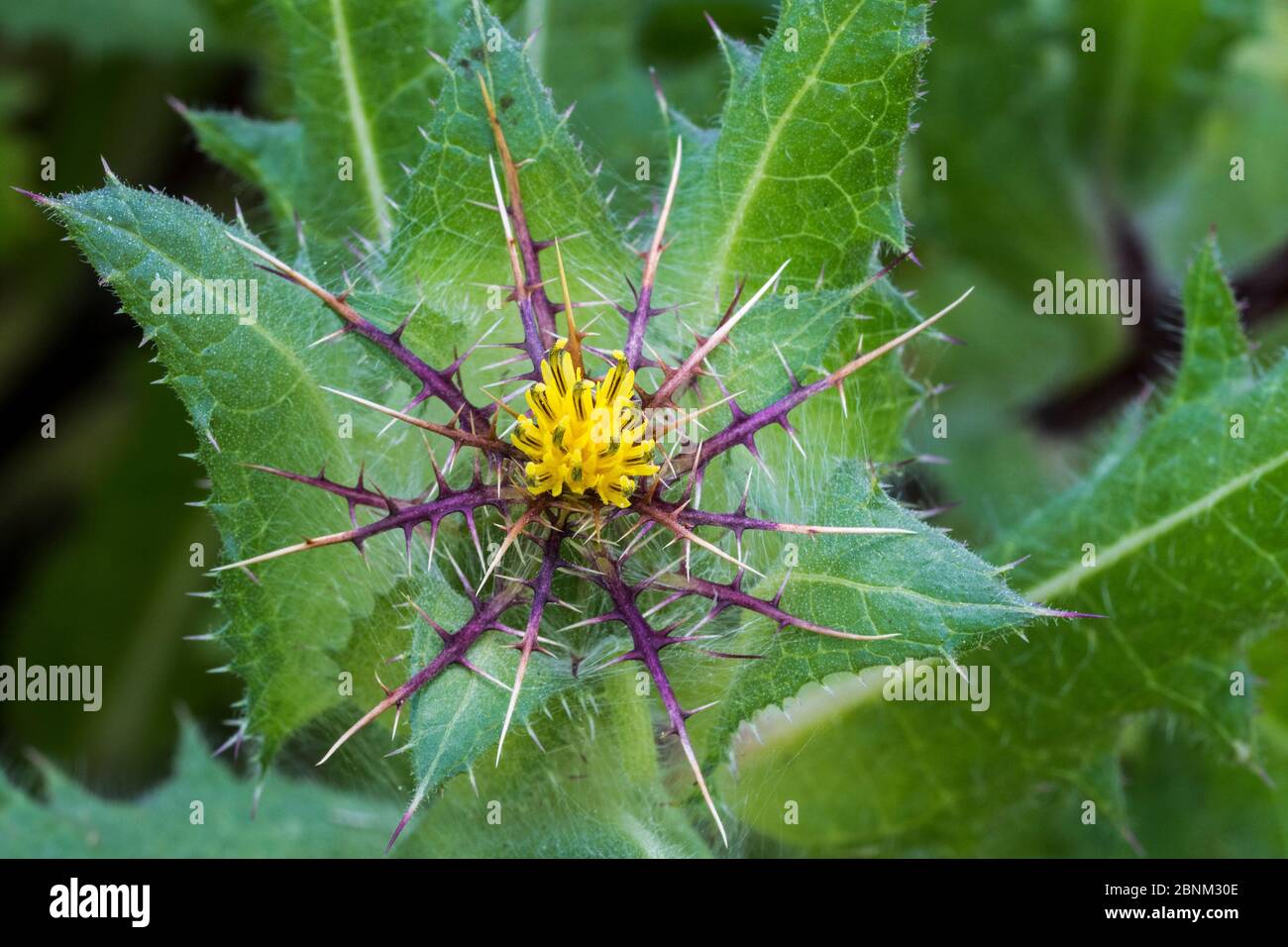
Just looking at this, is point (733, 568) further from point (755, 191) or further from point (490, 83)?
point (490, 83)

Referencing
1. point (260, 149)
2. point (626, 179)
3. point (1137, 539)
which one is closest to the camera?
point (1137, 539)

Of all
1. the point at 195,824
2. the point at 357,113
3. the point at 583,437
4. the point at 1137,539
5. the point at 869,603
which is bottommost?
the point at 195,824

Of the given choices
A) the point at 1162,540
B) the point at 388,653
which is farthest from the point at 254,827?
the point at 1162,540

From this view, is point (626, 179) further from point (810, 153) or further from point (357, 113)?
point (810, 153)

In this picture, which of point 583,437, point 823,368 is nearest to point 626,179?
point 823,368

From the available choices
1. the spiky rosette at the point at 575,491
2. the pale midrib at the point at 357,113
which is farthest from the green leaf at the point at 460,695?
the pale midrib at the point at 357,113
